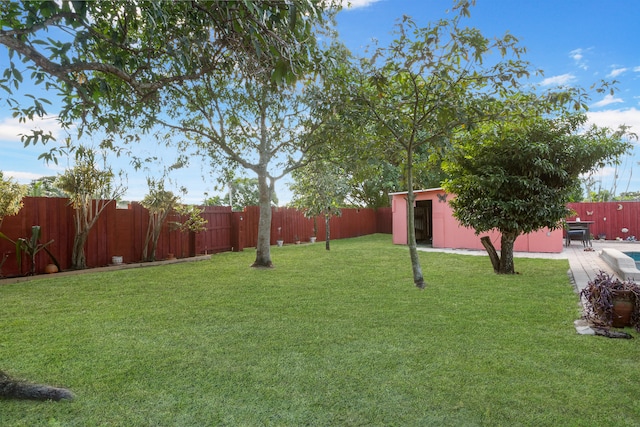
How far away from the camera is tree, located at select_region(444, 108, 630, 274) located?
7.16 m

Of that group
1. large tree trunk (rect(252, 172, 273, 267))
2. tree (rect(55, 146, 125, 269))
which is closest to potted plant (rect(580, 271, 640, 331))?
large tree trunk (rect(252, 172, 273, 267))

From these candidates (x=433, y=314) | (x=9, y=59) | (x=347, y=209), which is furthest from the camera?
(x=347, y=209)

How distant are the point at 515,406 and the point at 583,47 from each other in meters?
10.2

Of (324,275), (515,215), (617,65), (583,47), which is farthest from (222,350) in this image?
(617,65)

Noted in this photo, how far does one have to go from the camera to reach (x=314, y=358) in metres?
3.23

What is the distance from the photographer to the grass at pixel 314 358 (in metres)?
2.37

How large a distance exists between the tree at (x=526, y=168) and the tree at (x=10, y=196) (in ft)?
25.2

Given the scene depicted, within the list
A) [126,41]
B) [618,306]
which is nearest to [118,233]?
[126,41]

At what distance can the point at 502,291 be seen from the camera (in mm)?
6066

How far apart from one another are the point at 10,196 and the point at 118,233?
277 centimetres

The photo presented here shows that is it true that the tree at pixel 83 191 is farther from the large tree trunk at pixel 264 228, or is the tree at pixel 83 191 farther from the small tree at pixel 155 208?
the large tree trunk at pixel 264 228

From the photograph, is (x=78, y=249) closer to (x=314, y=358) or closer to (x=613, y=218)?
(x=314, y=358)

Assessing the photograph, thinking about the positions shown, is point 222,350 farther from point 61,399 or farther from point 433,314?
point 433,314

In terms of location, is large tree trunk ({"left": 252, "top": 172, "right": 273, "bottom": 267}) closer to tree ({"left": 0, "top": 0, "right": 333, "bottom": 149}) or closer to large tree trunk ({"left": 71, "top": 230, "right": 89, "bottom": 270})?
large tree trunk ({"left": 71, "top": 230, "right": 89, "bottom": 270})
